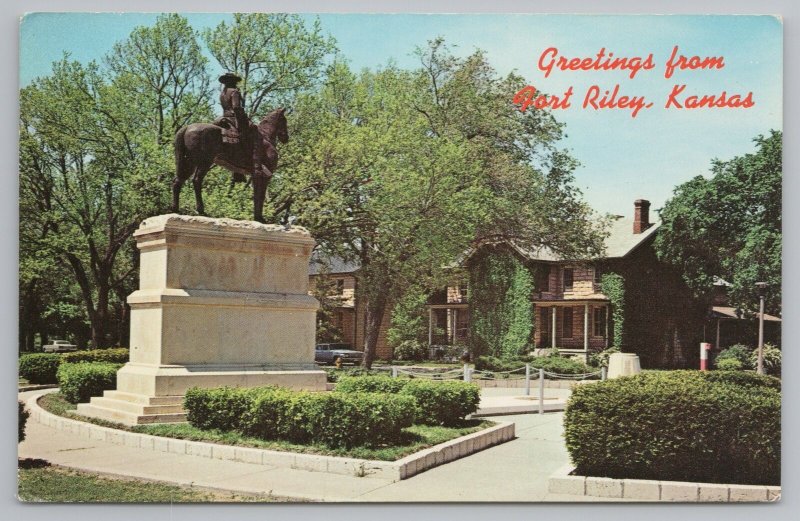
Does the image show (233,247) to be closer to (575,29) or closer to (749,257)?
(575,29)

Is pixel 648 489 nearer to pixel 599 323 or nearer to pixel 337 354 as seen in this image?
pixel 599 323

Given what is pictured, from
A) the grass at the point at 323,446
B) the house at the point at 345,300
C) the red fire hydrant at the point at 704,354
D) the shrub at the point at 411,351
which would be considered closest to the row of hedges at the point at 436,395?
the grass at the point at 323,446

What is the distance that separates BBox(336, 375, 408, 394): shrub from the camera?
13211 mm

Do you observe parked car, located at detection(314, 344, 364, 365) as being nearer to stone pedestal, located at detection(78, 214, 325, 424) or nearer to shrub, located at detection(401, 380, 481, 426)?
stone pedestal, located at detection(78, 214, 325, 424)

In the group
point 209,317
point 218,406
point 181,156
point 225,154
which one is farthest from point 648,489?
point 181,156

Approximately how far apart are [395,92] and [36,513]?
1102 cm

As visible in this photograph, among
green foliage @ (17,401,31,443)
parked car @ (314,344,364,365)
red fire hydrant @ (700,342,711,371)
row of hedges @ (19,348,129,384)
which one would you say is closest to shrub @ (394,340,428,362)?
parked car @ (314,344,364,365)

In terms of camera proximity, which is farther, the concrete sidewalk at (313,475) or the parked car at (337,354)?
the parked car at (337,354)

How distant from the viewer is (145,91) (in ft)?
61.7

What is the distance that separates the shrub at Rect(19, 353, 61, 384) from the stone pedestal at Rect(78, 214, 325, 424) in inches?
45.5

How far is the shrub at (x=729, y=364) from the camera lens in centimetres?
1281

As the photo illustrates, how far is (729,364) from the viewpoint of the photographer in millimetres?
13422

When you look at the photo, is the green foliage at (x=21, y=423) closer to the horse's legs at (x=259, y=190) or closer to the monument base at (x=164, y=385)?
the monument base at (x=164, y=385)

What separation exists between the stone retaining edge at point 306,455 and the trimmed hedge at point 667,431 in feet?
5.96
